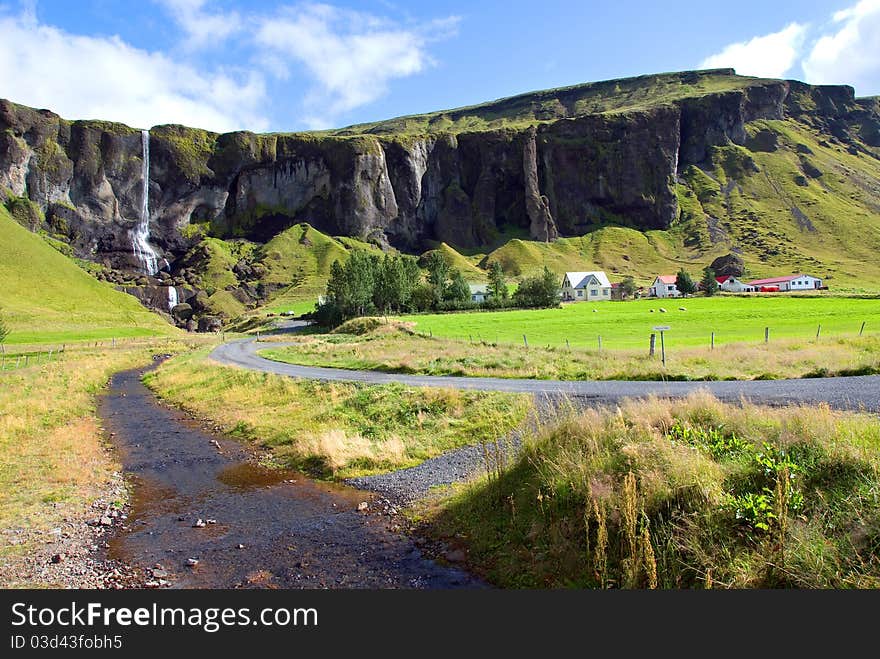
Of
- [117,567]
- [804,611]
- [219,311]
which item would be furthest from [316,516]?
[219,311]

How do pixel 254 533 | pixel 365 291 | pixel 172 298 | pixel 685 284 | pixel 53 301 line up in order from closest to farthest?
pixel 254 533 < pixel 365 291 < pixel 53 301 < pixel 685 284 < pixel 172 298

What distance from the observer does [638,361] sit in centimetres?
3023

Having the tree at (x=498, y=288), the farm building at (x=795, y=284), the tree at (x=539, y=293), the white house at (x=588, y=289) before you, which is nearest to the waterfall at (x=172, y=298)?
the tree at (x=498, y=288)

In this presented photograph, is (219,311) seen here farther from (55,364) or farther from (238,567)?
(238,567)

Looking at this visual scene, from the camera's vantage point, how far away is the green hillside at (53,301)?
339 feet

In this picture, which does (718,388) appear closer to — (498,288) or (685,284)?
(498,288)

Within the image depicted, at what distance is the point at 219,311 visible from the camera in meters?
172

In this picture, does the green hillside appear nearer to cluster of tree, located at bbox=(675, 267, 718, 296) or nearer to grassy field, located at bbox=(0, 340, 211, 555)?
grassy field, located at bbox=(0, 340, 211, 555)

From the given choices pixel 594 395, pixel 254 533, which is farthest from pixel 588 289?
pixel 254 533

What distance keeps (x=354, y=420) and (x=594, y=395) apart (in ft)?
34.6

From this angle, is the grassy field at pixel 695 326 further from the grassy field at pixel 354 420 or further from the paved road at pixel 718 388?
the grassy field at pixel 354 420

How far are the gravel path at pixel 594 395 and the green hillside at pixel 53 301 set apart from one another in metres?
90.5

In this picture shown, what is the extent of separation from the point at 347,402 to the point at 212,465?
24.0 ft

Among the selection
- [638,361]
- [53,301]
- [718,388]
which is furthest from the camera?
[53,301]
